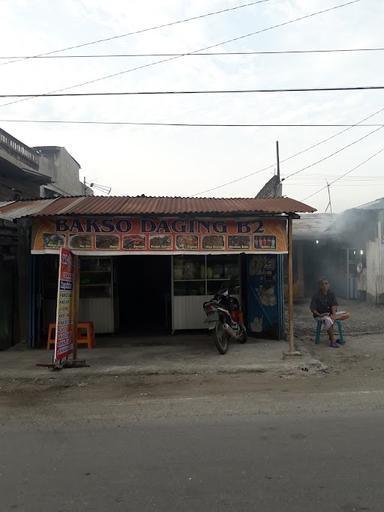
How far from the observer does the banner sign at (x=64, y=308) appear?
8.02 metres

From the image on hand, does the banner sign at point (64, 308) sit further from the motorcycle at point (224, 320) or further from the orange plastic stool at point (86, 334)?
the motorcycle at point (224, 320)

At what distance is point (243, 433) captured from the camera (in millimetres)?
4949

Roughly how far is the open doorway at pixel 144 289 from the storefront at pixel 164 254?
3 cm

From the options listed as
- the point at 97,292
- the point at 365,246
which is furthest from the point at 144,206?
the point at 365,246

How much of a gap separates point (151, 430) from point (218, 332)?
4.06 metres

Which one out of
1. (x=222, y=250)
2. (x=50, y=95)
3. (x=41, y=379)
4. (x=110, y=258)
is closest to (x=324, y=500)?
(x=41, y=379)

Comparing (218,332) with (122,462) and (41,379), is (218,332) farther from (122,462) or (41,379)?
(122,462)

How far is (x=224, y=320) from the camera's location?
369 inches

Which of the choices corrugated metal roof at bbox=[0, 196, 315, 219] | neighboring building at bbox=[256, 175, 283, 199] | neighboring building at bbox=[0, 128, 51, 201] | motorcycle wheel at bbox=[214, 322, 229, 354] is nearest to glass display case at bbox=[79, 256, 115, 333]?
corrugated metal roof at bbox=[0, 196, 315, 219]

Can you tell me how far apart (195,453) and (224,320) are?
199 inches

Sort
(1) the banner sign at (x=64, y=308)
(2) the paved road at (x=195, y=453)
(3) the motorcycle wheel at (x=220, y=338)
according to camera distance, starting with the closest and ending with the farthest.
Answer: (2) the paved road at (x=195, y=453), (1) the banner sign at (x=64, y=308), (3) the motorcycle wheel at (x=220, y=338)

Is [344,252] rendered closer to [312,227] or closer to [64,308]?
[312,227]

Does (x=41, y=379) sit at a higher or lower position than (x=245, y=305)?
lower

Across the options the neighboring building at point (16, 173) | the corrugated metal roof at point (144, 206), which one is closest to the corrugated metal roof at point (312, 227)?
the corrugated metal roof at point (144, 206)
